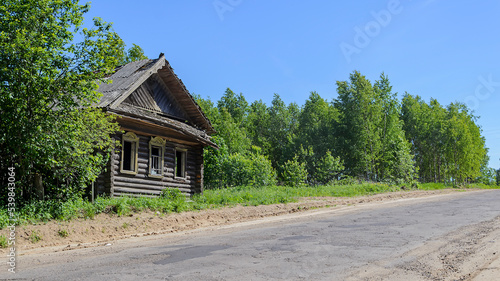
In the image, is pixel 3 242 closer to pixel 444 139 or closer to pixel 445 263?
pixel 445 263

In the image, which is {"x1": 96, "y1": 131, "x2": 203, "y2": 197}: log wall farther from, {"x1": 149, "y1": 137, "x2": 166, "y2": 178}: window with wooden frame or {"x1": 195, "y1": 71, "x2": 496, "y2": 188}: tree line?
{"x1": 195, "y1": 71, "x2": 496, "y2": 188}: tree line

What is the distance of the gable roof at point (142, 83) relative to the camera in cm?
1723

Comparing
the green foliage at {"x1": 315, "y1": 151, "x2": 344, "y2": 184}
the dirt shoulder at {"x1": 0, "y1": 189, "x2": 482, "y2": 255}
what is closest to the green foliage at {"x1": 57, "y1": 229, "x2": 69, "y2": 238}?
the dirt shoulder at {"x1": 0, "y1": 189, "x2": 482, "y2": 255}

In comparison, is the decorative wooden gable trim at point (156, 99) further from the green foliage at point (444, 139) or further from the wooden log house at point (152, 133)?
the green foliage at point (444, 139)

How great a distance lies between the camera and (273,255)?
834cm

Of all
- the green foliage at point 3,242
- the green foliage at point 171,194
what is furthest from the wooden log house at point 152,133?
the green foliage at point 3,242

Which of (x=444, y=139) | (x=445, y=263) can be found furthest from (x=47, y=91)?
(x=444, y=139)

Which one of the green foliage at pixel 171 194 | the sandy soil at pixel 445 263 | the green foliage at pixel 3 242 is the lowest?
the sandy soil at pixel 445 263

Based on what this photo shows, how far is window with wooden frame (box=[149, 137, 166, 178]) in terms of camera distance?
756 inches

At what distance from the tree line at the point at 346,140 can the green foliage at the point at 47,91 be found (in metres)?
23.5

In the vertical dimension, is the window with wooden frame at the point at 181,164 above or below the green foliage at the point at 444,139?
below

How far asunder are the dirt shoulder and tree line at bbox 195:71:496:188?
18.3 meters

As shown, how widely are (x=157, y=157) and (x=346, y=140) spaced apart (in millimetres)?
34414

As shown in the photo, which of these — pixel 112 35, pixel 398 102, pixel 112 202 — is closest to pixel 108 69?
pixel 112 35
